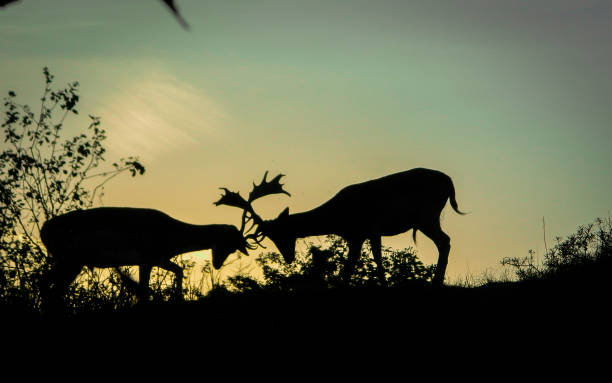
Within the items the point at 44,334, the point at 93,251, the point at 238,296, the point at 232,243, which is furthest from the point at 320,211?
the point at 44,334

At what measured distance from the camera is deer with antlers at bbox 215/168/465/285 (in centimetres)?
1342

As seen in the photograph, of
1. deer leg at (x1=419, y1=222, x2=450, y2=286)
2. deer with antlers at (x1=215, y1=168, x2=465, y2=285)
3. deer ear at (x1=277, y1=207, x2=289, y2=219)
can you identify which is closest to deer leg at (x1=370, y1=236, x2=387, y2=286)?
deer with antlers at (x1=215, y1=168, x2=465, y2=285)

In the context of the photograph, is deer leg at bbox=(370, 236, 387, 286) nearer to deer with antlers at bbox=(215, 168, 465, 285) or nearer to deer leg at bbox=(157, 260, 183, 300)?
deer with antlers at bbox=(215, 168, 465, 285)

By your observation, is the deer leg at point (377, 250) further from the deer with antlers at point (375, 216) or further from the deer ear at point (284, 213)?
the deer ear at point (284, 213)

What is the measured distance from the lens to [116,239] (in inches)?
499

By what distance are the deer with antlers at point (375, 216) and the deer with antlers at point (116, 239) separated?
1.95 m

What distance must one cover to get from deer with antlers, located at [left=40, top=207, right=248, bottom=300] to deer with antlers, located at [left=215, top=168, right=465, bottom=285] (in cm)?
195

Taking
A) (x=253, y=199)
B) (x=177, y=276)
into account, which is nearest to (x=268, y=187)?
(x=253, y=199)

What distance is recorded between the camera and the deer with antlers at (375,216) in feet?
44.0

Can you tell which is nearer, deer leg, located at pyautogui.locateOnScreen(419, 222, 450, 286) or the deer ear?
deer leg, located at pyautogui.locateOnScreen(419, 222, 450, 286)

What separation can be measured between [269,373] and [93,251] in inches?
290

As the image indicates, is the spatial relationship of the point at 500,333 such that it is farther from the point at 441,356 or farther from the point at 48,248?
the point at 48,248

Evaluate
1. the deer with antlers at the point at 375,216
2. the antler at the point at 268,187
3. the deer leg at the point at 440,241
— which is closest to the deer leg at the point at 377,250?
the deer with antlers at the point at 375,216

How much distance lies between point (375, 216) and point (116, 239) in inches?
195
